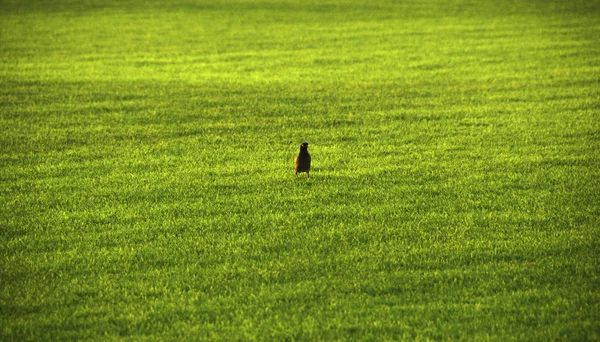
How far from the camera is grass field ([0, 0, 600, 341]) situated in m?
4.92

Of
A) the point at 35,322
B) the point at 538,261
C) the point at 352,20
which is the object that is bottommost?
the point at 35,322

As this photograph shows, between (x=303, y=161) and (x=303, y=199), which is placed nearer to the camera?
(x=303, y=199)

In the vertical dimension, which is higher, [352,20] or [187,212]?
[352,20]

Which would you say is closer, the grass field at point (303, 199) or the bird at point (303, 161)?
the grass field at point (303, 199)

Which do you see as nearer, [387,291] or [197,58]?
[387,291]

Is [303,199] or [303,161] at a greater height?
[303,161]

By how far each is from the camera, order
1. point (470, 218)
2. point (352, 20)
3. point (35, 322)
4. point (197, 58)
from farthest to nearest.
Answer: point (352, 20)
point (197, 58)
point (470, 218)
point (35, 322)

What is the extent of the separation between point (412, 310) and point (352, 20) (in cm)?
2021

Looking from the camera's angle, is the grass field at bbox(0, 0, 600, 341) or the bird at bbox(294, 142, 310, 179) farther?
the bird at bbox(294, 142, 310, 179)

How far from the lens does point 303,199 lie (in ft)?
23.9

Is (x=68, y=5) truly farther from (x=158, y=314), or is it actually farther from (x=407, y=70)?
(x=158, y=314)

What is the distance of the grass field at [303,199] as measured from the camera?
4.92 m

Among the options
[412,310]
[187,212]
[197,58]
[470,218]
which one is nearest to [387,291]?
[412,310]

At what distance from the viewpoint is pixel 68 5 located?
2727cm
